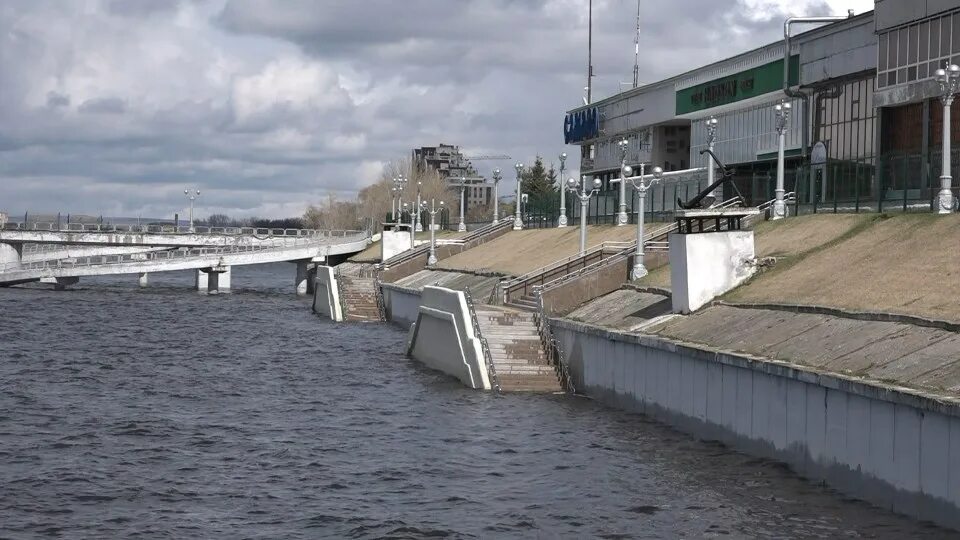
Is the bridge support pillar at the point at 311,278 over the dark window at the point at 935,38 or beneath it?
beneath

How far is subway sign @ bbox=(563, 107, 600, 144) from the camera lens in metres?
106

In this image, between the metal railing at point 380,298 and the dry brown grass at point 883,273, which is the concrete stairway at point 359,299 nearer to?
the metal railing at point 380,298

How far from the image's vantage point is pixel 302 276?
11762 centimetres

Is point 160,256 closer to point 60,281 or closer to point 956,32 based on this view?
point 60,281

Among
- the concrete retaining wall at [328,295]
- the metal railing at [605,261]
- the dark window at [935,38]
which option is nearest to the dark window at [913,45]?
the dark window at [935,38]

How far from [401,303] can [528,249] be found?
24.7 feet

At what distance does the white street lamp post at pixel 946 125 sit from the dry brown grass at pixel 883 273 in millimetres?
534

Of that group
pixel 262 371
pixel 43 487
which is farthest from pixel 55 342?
pixel 43 487

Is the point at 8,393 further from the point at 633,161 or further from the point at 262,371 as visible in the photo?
the point at 633,161

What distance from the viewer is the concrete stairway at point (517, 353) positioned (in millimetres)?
39625

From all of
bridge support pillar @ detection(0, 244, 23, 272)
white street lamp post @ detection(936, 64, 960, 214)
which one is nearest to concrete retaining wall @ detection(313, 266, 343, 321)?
bridge support pillar @ detection(0, 244, 23, 272)

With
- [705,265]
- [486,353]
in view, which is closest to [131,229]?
[486,353]

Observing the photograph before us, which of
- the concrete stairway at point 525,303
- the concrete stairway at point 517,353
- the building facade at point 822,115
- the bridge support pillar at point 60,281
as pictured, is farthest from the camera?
the bridge support pillar at point 60,281

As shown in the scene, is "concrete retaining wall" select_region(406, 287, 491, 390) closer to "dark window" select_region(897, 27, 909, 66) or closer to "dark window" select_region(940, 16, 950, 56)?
"dark window" select_region(940, 16, 950, 56)
